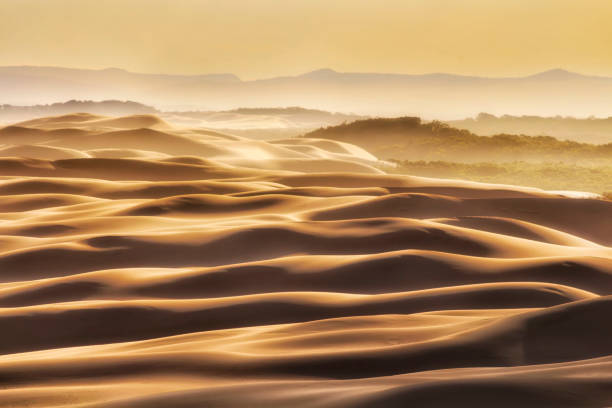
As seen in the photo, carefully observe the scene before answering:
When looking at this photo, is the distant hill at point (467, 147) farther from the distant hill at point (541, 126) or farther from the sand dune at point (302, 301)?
the distant hill at point (541, 126)

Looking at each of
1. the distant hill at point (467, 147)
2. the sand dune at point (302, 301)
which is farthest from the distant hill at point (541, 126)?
the sand dune at point (302, 301)

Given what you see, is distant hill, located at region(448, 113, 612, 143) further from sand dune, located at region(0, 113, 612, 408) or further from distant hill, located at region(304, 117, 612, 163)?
sand dune, located at region(0, 113, 612, 408)

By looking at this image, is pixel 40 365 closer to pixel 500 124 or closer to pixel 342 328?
pixel 342 328

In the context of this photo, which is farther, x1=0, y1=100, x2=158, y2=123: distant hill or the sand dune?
x1=0, y1=100, x2=158, y2=123: distant hill

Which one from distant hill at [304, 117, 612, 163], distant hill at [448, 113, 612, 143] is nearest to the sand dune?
distant hill at [304, 117, 612, 163]

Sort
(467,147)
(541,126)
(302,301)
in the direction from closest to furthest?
(302,301), (467,147), (541,126)

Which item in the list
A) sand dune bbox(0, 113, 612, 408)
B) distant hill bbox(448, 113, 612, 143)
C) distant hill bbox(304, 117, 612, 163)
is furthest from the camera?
distant hill bbox(448, 113, 612, 143)

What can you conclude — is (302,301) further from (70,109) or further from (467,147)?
(70,109)

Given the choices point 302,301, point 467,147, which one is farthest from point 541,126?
point 302,301
